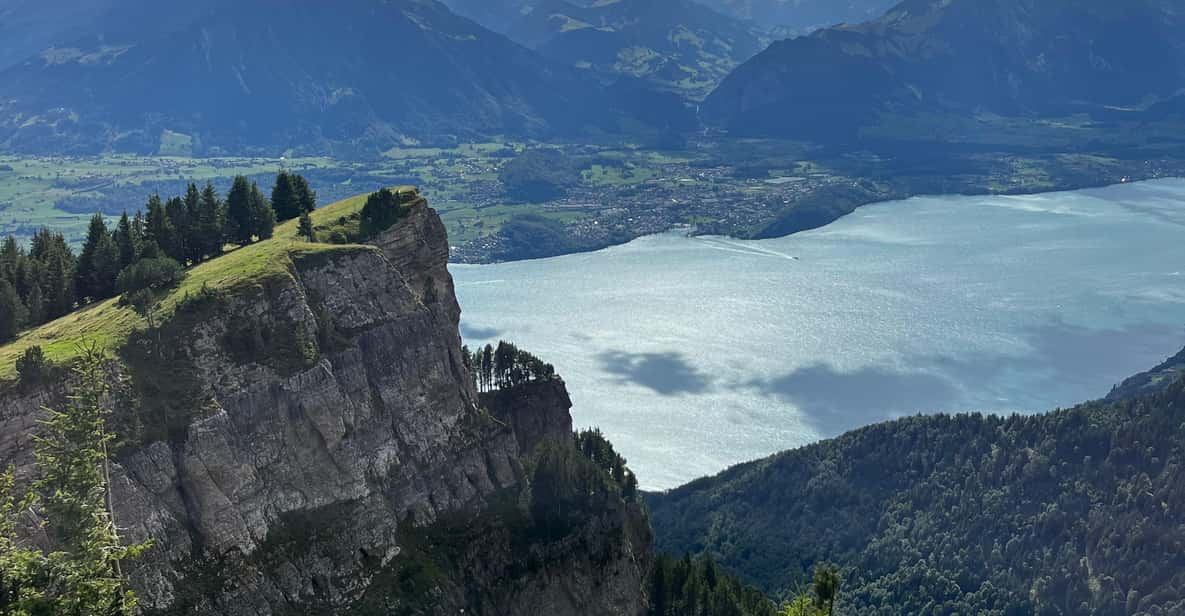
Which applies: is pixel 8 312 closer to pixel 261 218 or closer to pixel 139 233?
pixel 139 233

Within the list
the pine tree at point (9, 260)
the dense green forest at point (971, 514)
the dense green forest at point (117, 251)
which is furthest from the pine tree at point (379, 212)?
the dense green forest at point (971, 514)

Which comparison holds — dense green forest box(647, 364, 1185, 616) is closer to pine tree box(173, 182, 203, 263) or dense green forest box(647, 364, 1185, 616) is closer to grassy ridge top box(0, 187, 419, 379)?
pine tree box(173, 182, 203, 263)

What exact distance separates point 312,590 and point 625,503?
33482 mm

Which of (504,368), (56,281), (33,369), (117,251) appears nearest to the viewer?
(33,369)

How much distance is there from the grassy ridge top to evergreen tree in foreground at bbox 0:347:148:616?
13.5m

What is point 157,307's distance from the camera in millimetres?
71375

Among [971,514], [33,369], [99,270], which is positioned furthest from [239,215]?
[971,514]

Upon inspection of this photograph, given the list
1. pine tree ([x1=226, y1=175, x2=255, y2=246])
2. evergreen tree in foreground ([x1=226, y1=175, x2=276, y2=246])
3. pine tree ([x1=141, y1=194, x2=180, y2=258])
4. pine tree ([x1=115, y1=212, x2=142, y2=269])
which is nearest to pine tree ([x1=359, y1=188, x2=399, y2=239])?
evergreen tree in foreground ([x1=226, y1=175, x2=276, y2=246])

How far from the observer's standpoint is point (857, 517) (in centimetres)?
14625

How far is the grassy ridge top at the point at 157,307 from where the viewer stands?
66562 millimetres

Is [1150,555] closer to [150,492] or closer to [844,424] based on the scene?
[844,424]

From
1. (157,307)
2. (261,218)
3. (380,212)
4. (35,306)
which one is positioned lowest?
(35,306)

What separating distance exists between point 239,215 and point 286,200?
10931mm

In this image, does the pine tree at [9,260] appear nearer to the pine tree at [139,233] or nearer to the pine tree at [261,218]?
the pine tree at [139,233]
